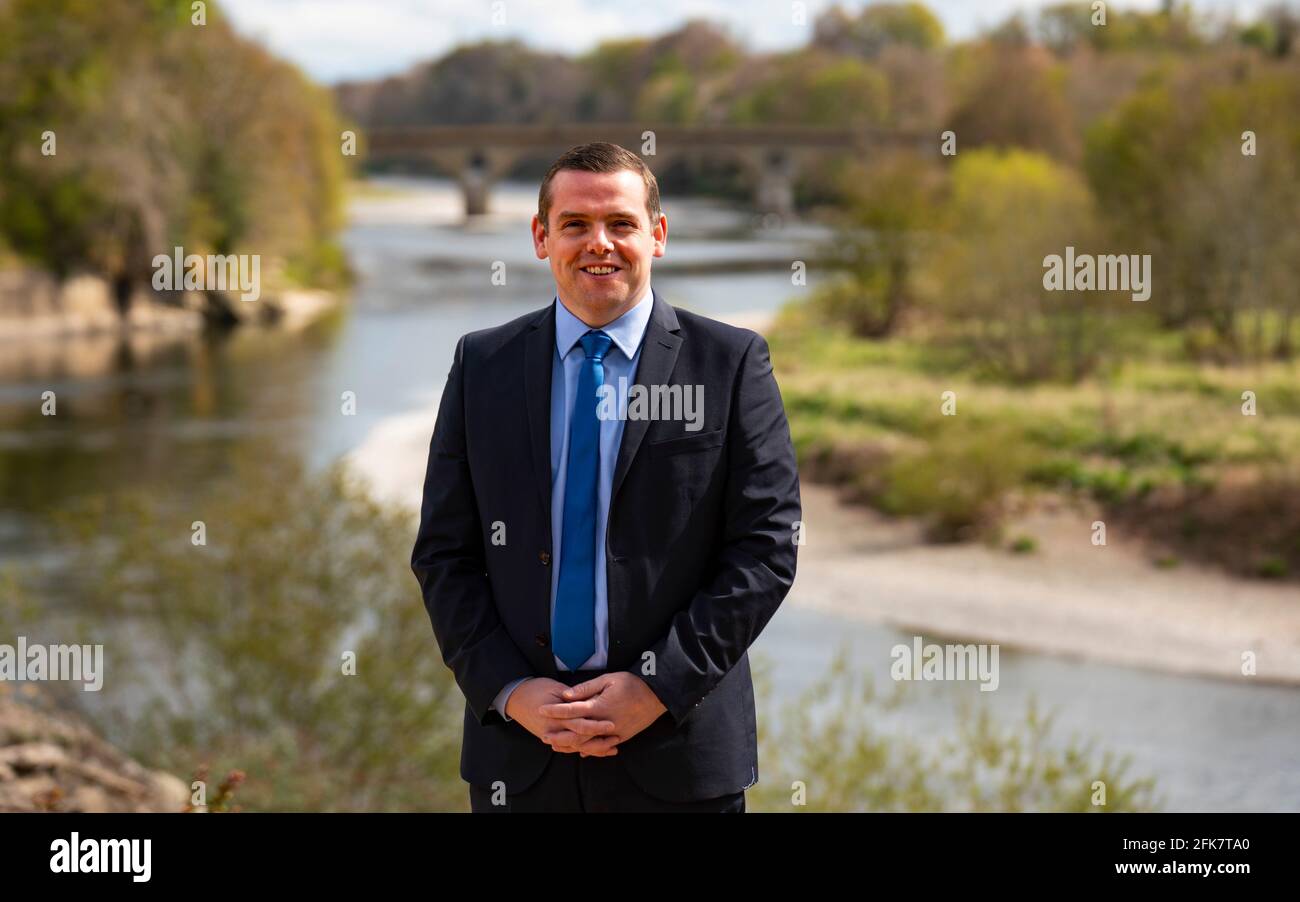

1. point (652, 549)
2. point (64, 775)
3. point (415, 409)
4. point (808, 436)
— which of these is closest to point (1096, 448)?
point (808, 436)

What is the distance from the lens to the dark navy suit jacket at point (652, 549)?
3238 mm

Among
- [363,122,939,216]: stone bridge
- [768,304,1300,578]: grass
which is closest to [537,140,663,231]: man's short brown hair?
[768,304,1300,578]: grass

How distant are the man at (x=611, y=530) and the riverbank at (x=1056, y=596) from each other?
47.6ft

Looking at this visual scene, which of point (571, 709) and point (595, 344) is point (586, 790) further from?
point (595, 344)

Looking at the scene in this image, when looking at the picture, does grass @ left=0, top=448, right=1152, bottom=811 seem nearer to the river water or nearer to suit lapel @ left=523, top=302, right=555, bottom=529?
the river water

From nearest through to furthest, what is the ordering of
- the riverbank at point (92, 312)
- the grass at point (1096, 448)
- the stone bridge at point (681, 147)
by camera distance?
the grass at point (1096, 448) < the riverbank at point (92, 312) < the stone bridge at point (681, 147)

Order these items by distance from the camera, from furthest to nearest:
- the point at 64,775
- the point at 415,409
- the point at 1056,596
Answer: the point at 415,409 → the point at 1056,596 → the point at 64,775

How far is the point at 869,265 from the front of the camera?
39.0 metres

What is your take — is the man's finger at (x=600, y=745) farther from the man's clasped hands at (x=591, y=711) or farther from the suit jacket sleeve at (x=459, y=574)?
the suit jacket sleeve at (x=459, y=574)

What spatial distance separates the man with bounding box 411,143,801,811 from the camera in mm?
3238

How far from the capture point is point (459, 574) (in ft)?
11.0

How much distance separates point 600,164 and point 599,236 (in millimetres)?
149

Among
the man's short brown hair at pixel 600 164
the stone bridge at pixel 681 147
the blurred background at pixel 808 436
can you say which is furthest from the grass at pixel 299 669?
the stone bridge at pixel 681 147

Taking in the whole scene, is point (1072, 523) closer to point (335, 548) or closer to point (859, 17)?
point (335, 548)
